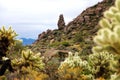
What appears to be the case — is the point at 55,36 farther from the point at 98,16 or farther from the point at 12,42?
the point at 12,42

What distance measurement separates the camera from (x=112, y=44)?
196 inches

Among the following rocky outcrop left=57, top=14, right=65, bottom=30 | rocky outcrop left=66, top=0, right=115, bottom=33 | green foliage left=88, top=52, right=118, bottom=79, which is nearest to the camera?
green foliage left=88, top=52, right=118, bottom=79

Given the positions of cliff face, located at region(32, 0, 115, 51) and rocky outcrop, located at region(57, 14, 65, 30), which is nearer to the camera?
cliff face, located at region(32, 0, 115, 51)

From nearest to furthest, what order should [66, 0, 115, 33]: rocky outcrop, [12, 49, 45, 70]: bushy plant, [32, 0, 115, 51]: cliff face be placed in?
1. [12, 49, 45, 70]: bushy plant
2. [32, 0, 115, 51]: cliff face
3. [66, 0, 115, 33]: rocky outcrop

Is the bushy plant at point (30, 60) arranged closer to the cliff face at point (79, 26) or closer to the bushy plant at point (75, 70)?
the bushy plant at point (75, 70)

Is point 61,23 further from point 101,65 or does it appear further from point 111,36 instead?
point 111,36

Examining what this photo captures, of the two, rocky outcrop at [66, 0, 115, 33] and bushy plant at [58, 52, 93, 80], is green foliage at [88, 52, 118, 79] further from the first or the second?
rocky outcrop at [66, 0, 115, 33]

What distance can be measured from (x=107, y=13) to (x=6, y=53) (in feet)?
28.4

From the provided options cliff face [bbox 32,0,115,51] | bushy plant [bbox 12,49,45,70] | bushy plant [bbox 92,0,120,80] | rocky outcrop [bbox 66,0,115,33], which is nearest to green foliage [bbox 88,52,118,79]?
bushy plant [bbox 12,49,45,70]

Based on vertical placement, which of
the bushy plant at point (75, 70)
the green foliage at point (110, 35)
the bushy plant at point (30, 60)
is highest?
the green foliage at point (110, 35)

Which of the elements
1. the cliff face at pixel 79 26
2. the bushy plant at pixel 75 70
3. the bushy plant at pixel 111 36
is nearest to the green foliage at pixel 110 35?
the bushy plant at pixel 111 36

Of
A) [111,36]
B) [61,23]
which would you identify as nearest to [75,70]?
[111,36]

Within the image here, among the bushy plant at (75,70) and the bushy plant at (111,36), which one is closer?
the bushy plant at (111,36)

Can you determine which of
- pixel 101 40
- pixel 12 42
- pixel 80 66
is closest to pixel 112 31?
pixel 101 40
